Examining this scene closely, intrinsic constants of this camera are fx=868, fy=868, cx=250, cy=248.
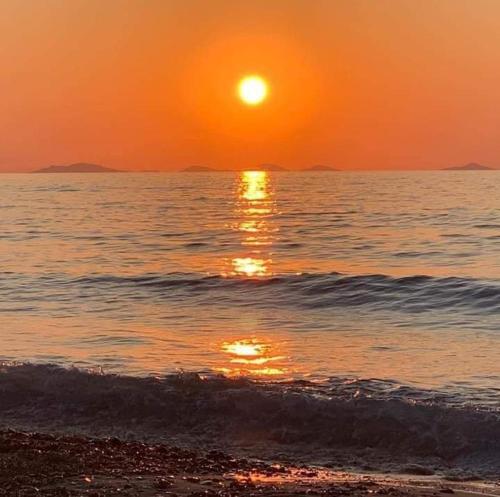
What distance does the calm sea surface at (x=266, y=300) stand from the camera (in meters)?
16.0

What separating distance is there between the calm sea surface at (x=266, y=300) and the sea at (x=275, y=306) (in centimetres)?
6

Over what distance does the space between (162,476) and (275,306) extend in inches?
619

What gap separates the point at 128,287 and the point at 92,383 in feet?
46.9

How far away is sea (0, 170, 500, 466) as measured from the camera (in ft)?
48.8

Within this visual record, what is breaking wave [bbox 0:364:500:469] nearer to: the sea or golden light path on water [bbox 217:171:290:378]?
the sea

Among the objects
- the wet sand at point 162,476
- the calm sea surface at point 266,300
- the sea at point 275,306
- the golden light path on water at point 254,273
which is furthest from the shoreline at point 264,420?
the golden light path on water at point 254,273

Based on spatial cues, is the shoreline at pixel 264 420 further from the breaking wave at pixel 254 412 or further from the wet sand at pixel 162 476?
the wet sand at pixel 162 476

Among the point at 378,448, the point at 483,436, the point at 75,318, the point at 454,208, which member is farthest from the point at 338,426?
the point at 454,208

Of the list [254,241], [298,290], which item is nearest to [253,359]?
[298,290]

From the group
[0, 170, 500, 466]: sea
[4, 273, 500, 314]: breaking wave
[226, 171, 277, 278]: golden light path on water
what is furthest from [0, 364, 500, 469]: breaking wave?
[226, 171, 277, 278]: golden light path on water

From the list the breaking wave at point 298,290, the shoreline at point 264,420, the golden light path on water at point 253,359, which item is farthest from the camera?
the breaking wave at point 298,290

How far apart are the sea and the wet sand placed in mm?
3008

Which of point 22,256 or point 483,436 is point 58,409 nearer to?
point 483,436

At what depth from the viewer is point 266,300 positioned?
2556 cm
